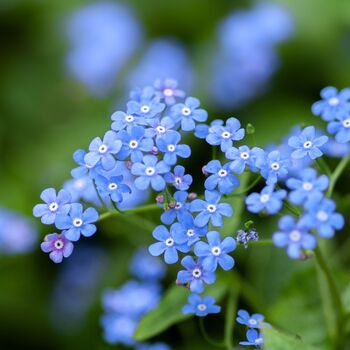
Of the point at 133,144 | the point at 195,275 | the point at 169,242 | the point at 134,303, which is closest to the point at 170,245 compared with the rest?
the point at 169,242

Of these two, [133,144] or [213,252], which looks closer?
[213,252]

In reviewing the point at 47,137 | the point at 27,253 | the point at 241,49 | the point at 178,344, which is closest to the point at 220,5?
the point at 241,49

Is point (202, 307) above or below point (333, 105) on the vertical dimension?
below

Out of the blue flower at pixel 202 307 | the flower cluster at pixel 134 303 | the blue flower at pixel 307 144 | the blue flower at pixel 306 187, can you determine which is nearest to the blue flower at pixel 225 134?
the blue flower at pixel 307 144

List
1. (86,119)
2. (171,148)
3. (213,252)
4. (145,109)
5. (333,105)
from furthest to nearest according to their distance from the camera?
1. (86,119)
2. (333,105)
3. (145,109)
4. (171,148)
5. (213,252)

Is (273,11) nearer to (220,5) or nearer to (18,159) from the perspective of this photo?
(220,5)

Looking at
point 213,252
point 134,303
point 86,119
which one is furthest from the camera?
point 86,119

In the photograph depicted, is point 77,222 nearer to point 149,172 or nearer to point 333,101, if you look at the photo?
point 149,172

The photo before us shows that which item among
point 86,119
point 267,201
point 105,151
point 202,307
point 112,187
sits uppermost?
point 86,119
